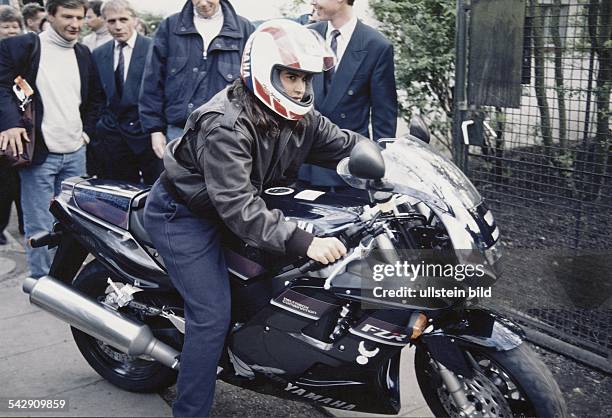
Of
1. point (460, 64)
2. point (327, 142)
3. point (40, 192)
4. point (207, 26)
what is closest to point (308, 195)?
point (327, 142)

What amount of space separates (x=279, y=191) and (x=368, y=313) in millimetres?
711

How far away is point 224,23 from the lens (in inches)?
193

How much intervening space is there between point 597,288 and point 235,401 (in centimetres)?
220

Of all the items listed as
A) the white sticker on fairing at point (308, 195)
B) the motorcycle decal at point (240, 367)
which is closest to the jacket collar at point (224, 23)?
→ the white sticker on fairing at point (308, 195)

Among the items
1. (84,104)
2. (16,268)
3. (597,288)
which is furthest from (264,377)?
(16,268)

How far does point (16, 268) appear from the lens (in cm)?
597

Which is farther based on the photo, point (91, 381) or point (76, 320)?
point (91, 381)

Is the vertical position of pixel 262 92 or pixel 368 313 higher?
pixel 262 92

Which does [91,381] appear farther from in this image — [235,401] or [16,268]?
[16,268]

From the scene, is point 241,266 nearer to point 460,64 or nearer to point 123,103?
point 460,64

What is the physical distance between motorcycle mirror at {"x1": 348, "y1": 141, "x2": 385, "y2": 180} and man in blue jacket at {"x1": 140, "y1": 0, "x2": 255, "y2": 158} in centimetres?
247

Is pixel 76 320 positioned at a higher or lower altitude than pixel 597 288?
higher

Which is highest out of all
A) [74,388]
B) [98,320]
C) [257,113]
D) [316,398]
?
[257,113]

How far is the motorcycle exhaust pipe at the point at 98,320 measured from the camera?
3.38 meters
